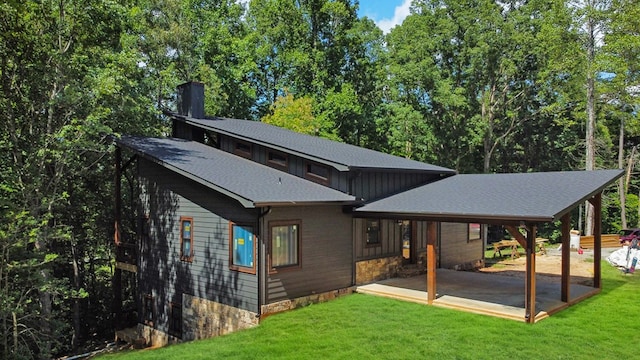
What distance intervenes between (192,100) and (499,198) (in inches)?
442

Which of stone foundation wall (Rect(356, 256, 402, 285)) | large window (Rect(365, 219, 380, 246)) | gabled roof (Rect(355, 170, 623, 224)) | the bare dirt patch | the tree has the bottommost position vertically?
the bare dirt patch

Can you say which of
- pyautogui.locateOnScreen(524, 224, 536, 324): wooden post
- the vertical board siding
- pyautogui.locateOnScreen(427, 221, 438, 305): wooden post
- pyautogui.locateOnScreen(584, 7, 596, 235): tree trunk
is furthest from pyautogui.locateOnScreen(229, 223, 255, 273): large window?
pyautogui.locateOnScreen(584, 7, 596, 235): tree trunk

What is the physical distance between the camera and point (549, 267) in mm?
16062

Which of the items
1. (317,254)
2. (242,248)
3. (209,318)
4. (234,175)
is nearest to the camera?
(242,248)

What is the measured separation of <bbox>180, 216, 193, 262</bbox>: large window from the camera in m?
11.7

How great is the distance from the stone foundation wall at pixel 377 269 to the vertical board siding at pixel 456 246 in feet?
7.64

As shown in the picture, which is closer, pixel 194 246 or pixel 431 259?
pixel 431 259

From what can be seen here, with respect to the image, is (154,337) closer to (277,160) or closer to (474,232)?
(277,160)

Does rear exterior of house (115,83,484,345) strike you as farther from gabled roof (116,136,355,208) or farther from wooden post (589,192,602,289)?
wooden post (589,192,602,289)

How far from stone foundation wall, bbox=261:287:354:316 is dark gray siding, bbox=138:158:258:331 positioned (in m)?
0.32

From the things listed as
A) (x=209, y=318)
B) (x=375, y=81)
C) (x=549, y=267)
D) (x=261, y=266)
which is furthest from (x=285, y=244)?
(x=375, y=81)

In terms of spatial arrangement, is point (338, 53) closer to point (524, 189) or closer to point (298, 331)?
point (524, 189)

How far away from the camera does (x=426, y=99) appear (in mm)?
28047

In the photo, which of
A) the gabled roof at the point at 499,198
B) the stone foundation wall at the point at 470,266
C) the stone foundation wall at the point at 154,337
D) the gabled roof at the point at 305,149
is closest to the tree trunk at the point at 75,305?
the stone foundation wall at the point at 154,337
